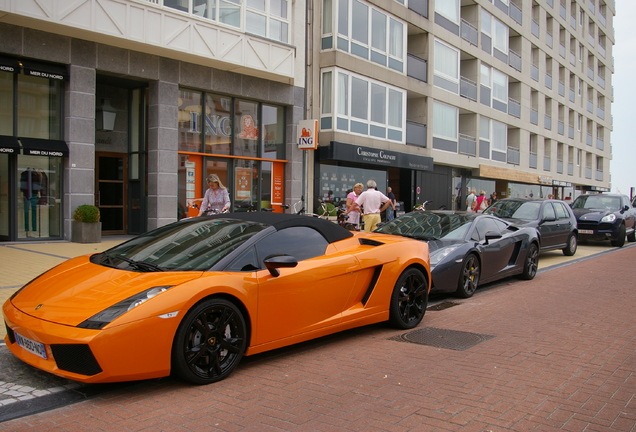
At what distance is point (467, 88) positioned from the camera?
30.4 metres

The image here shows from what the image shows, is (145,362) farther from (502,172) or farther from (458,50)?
(502,172)

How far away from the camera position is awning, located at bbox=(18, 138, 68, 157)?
44.0 ft

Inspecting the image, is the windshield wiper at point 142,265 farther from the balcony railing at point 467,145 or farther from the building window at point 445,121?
the balcony railing at point 467,145

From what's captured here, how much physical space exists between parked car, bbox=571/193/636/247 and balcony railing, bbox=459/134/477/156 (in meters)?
11.3

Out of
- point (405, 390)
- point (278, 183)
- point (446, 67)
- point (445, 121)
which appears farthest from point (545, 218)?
point (446, 67)

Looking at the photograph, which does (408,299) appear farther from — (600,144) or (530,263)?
(600,144)

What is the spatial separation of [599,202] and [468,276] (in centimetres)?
1283

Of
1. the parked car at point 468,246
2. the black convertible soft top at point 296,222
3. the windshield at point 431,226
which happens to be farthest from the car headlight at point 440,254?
the black convertible soft top at point 296,222

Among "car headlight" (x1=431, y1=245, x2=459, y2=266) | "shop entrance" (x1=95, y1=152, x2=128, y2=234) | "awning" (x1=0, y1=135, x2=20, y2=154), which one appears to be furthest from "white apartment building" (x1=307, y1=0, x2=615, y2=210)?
"car headlight" (x1=431, y1=245, x2=459, y2=266)

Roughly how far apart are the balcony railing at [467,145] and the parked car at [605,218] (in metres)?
11.3

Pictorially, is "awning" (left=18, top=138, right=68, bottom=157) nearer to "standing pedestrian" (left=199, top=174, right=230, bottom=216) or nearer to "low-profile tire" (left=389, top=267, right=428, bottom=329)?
"standing pedestrian" (left=199, top=174, right=230, bottom=216)

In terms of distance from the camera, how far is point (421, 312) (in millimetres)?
6543

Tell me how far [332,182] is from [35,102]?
11.0 metres

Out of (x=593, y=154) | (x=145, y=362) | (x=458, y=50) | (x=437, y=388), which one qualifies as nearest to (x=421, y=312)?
(x=437, y=388)
